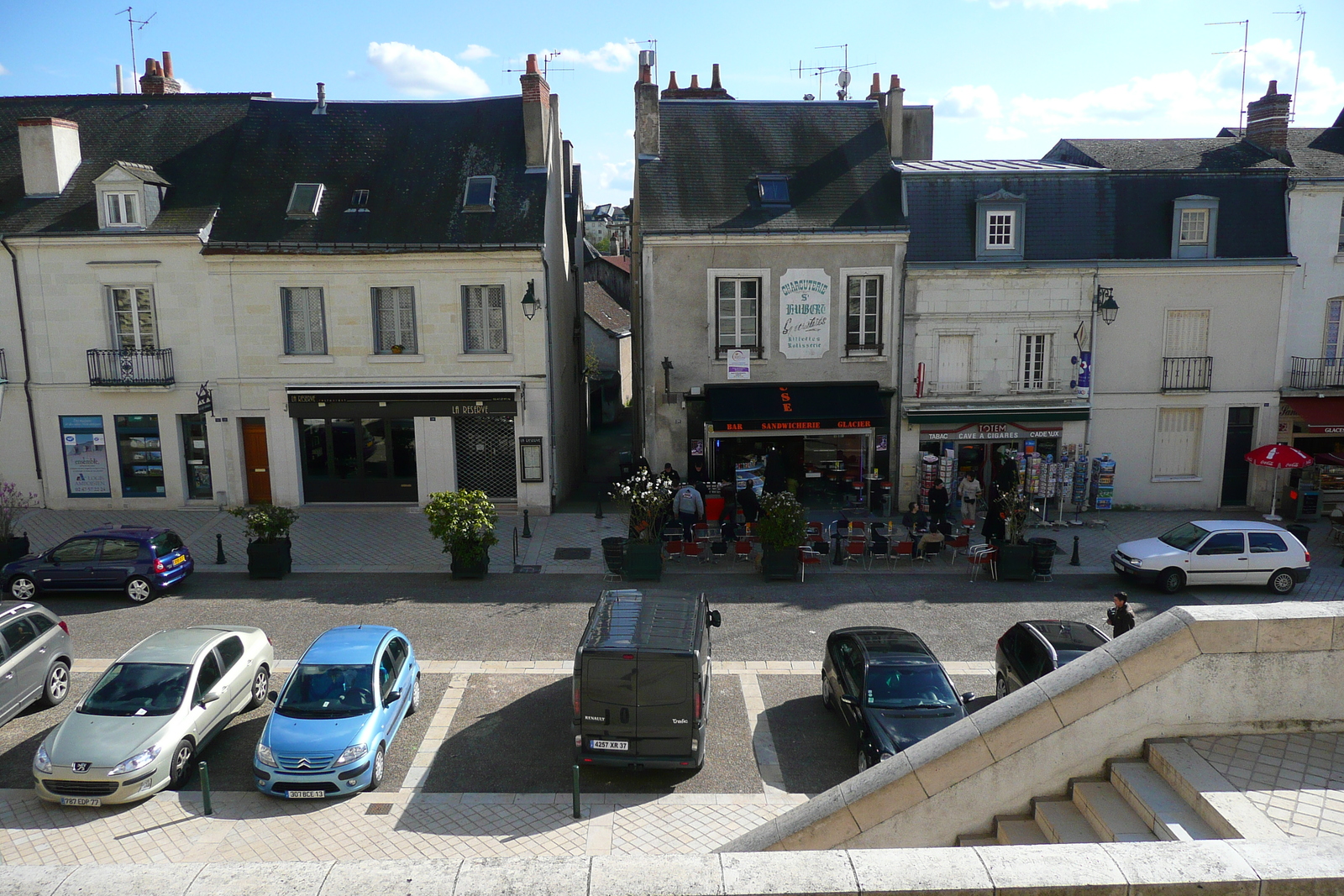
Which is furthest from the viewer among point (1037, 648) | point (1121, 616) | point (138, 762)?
point (1121, 616)

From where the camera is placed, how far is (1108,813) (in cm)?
580

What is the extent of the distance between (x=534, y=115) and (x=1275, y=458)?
1970cm

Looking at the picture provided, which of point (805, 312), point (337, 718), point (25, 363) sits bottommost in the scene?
point (337, 718)

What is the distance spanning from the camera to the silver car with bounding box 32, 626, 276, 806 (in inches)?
395

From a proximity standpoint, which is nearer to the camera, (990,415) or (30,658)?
(30,658)

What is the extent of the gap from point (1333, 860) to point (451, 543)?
1597 cm

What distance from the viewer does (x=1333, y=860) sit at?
437 centimetres

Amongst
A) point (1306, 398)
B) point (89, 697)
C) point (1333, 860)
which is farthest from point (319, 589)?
point (1306, 398)

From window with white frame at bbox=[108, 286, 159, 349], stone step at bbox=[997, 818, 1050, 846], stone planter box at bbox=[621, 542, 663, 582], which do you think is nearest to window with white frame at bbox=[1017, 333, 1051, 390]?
stone planter box at bbox=[621, 542, 663, 582]

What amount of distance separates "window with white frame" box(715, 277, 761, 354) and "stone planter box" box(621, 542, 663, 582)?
676 centimetres

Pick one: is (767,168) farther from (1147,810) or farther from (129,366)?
(1147,810)

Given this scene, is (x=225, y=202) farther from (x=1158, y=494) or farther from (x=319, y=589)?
(x=1158, y=494)

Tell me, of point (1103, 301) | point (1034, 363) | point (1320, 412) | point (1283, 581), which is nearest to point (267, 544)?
point (1034, 363)

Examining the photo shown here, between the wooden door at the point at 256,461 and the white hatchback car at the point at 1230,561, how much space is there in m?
20.1
